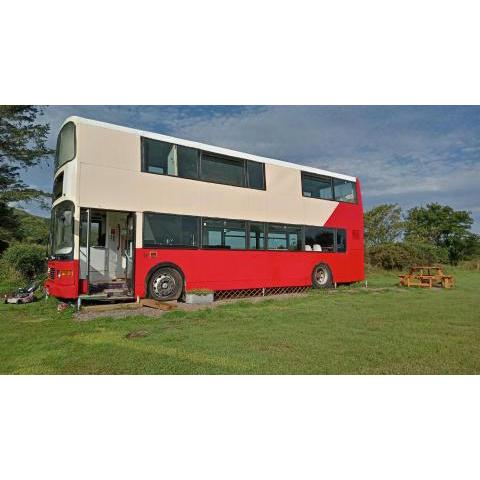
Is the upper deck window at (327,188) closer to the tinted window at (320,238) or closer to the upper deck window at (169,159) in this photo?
the tinted window at (320,238)

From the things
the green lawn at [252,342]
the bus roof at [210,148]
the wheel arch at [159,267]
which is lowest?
the green lawn at [252,342]

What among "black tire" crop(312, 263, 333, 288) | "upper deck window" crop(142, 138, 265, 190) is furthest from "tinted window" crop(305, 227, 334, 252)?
"upper deck window" crop(142, 138, 265, 190)

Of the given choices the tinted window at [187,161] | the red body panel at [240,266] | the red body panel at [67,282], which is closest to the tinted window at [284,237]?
the red body panel at [240,266]

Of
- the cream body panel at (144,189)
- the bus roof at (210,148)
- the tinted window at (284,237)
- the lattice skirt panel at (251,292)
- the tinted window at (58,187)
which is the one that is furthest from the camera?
the tinted window at (284,237)

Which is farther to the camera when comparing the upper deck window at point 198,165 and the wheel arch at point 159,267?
the upper deck window at point 198,165

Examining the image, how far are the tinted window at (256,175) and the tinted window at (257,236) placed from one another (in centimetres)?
103

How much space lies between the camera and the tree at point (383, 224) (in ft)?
93.6

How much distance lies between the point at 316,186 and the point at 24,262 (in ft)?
30.9

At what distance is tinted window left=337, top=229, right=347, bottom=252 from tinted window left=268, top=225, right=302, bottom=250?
176 centimetres

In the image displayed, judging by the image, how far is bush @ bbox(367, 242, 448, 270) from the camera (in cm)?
2012

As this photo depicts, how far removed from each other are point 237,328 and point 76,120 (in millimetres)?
5191

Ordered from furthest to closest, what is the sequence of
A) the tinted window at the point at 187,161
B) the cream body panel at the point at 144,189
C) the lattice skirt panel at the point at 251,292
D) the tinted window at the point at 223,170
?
the lattice skirt panel at the point at 251,292
the tinted window at the point at 223,170
the tinted window at the point at 187,161
the cream body panel at the point at 144,189
